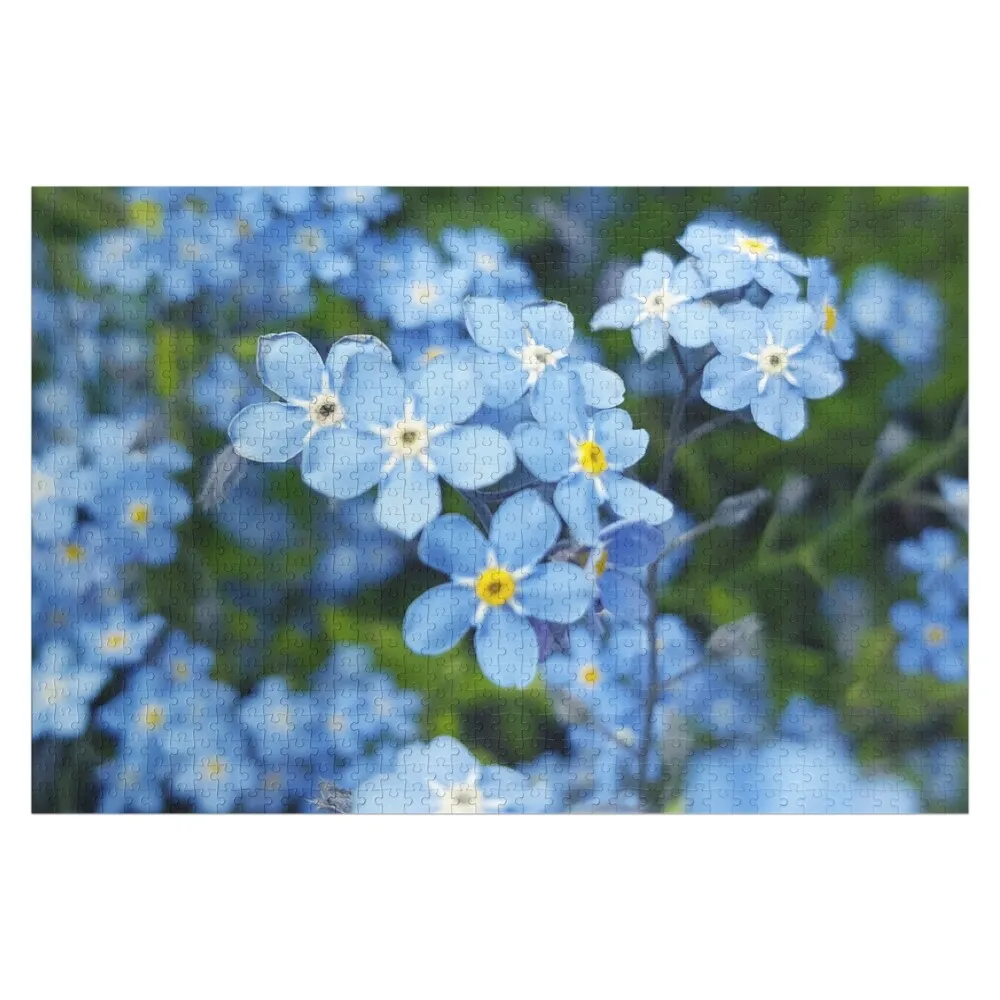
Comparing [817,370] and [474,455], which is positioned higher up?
[817,370]

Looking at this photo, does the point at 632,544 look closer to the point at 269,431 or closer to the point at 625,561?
the point at 625,561

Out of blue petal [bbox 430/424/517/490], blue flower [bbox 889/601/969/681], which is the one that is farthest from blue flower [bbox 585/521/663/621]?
blue flower [bbox 889/601/969/681]

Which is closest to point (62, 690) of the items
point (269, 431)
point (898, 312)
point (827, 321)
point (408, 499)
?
point (269, 431)

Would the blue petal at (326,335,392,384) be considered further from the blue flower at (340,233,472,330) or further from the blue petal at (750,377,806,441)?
the blue petal at (750,377,806,441)

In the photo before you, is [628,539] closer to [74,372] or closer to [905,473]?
[905,473]


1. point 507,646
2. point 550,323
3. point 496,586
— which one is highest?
point 550,323

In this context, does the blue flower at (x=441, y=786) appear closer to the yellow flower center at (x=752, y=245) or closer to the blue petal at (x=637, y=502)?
the blue petal at (x=637, y=502)
